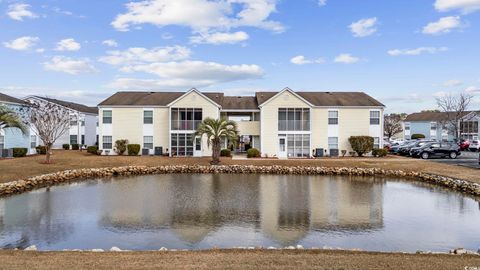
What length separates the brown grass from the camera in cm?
886

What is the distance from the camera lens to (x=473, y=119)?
73312 mm

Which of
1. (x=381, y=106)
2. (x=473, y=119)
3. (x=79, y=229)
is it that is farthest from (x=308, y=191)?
(x=473, y=119)

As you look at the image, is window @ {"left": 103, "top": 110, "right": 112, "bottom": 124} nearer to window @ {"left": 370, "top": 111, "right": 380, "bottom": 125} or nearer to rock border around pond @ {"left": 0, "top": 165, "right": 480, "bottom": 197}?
rock border around pond @ {"left": 0, "top": 165, "right": 480, "bottom": 197}

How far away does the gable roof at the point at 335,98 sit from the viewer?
4672cm

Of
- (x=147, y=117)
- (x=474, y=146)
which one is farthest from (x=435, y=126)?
(x=147, y=117)

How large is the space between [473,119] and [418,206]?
209 feet

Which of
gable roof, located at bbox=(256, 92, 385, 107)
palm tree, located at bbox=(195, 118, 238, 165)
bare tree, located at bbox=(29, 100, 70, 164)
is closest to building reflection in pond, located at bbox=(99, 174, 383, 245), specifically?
palm tree, located at bbox=(195, 118, 238, 165)

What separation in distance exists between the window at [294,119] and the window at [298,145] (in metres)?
0.92

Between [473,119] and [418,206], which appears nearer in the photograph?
[418,206]

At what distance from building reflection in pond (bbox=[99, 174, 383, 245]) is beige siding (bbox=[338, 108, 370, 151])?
56.4 ft

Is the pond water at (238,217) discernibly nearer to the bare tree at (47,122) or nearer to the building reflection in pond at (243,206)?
the building reflection in pond at (243,206)

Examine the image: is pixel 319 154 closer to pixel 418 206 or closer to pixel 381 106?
pixel 381 106

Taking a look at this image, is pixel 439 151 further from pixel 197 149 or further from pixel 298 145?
pixel 197 149

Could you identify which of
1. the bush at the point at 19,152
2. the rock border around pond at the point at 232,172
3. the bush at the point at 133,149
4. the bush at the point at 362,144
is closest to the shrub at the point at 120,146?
the bush at the point at 133,149
